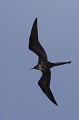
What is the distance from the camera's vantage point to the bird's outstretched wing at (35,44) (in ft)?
77.3

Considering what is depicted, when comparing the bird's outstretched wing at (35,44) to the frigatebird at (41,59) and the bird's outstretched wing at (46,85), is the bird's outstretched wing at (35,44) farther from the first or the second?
the bird's outstretched wing at (46,85)

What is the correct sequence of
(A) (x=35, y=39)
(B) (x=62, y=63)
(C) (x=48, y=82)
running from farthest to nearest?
(C) (x=48, y=82) → (A) (x=35, y=39) → (B) (x=62, y=63)

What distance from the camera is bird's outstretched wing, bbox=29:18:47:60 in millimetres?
23569

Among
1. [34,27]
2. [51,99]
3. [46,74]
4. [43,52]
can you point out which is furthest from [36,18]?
[51,99]

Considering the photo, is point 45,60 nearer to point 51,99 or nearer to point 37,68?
point 37,68

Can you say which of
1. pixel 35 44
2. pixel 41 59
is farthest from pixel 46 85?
pixel 35 44

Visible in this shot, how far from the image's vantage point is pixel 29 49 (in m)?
24.8

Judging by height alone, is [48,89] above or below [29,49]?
below

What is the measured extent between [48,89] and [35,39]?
4.19 meters

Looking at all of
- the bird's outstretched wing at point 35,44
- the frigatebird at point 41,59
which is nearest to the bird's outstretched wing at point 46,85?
the frigatebird at point 41,59

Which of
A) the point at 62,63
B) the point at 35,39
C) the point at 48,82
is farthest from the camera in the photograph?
the point at 48,82

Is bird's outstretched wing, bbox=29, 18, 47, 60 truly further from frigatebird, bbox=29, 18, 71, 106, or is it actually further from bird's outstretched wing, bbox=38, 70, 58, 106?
bird's outstretched wing, bbox=38, 70, 58, 106

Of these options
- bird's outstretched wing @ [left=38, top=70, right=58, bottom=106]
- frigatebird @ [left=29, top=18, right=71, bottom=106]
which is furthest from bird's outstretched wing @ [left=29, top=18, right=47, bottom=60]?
bird's outstretched wing @ [left=38, top=70, right=58, bottom=106]

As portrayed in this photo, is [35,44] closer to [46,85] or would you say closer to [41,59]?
[41,59]
